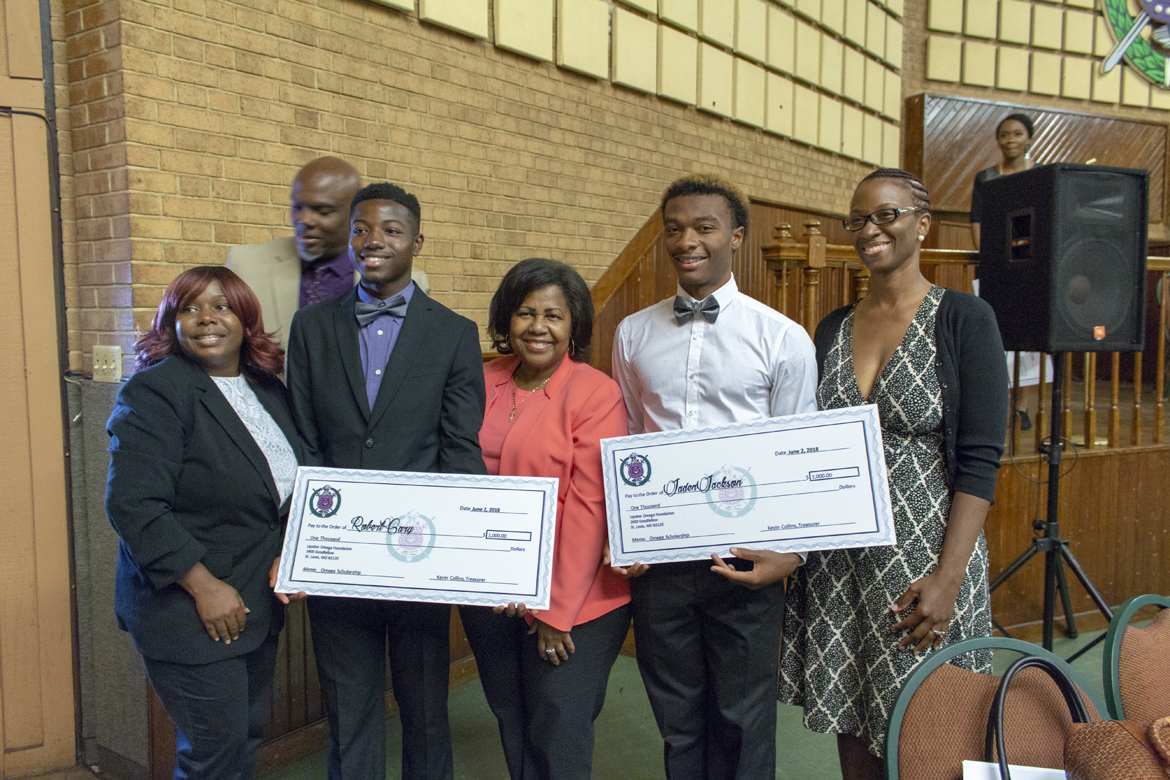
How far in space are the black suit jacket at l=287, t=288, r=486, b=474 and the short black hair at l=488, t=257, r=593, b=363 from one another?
139 millimetres

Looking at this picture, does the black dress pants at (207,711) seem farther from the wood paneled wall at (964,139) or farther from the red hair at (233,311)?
the wood paneled wall at (964,139)

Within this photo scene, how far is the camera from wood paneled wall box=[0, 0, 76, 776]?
8.59 feet

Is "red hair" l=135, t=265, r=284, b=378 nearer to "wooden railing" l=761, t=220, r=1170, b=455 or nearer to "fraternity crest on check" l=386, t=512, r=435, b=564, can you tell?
"fraternity crest on check" l=386, t=512, r=435, b=564

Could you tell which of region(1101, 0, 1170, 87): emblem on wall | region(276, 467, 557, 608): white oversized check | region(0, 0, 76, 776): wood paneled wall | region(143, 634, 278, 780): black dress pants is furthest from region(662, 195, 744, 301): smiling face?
region(1101, 0, 1170, 87): emblem on wall

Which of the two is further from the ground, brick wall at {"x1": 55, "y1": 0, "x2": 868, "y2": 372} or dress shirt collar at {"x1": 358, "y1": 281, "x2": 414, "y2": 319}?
brick wall at {"x1": 55, "y1": 0, "x2": 868, "y2": 372}

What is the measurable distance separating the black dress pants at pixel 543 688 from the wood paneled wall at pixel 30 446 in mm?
1755

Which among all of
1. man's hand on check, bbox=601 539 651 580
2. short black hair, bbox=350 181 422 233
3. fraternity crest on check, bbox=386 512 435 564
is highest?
short black hair, bbox=350 181 422 233

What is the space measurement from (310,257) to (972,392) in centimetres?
190

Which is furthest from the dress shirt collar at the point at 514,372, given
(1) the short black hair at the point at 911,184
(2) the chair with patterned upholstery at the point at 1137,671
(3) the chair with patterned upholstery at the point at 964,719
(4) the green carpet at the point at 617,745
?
(4) the green carpet at the point at 617,745

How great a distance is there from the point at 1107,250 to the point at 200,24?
11.7 feet

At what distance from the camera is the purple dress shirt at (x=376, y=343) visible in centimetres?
183

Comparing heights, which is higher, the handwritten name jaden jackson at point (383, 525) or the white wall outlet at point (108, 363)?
the white wall outlet at point (108, 363)

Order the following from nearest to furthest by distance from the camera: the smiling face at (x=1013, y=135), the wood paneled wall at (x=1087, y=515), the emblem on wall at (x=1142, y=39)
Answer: the wood paneled wall at (x=1087, y=515)
the smiling face at (x=1013, y=135)
the emblem on wall at (x=1142, y=39)

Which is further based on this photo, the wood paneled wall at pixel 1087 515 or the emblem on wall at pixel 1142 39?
the emblem on wall at pixel 1142 39
